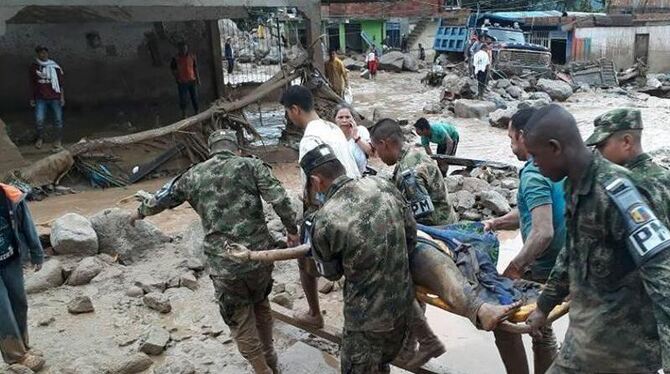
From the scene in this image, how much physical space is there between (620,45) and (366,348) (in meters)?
27.4

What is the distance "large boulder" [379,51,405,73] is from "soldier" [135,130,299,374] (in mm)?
24314

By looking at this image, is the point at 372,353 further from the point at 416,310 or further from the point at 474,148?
the point at 474,148

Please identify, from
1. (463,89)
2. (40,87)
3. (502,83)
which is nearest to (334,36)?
(502,83)

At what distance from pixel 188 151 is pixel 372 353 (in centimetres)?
755

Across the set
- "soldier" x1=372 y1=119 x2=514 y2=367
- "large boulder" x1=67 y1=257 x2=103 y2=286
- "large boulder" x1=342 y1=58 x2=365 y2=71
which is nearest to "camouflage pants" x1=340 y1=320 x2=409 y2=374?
"soldier" x1=372 y1=119 x2=514 y2=367

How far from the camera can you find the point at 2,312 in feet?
12.7

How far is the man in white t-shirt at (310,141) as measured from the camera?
155 inches

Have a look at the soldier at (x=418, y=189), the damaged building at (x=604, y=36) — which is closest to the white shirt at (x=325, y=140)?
the soldier at (x=418, y=189)

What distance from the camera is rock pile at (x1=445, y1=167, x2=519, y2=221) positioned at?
23.5ft

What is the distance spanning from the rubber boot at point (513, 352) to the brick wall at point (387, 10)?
102 feet

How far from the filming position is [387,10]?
1353 inches

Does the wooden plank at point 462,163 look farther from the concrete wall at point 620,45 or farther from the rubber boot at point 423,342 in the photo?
the concrete wall at point 620,45

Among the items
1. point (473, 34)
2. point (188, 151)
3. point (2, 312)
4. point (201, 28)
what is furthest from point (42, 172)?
point (473, 34)

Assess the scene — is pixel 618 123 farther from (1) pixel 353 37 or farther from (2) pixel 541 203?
(1) pixel 353 37
